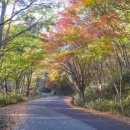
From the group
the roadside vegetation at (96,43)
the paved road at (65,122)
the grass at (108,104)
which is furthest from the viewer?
the grass at (108,104)

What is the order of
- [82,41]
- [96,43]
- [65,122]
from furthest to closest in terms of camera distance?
1. [82,41]
2. [96,43]
3. [65,122]

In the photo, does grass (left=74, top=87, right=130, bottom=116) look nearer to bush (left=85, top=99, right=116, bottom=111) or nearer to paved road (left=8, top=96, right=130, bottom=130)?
bush (left=85, top=99, right=116, bottom=111)

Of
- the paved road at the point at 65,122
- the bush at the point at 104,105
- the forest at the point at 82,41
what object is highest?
the forest at the point at 82,41

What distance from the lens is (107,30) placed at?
19391 millimetres

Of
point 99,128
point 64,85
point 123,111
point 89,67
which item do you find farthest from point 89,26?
point 64,85

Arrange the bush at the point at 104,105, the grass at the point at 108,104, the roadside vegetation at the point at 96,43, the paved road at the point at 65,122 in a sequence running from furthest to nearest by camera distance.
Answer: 1. the bush at the point at 104,105
2. the grass at the point at 108,104
3. the roadside vegetation at the point at 96,43
4. the paved road at the point at 65,122

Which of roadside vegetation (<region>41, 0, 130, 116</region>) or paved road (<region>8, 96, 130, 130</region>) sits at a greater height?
roadside vegetation (<region>41, 0, 130, 116</region>)

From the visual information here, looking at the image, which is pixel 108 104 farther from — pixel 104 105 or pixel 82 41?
pixel 82 41

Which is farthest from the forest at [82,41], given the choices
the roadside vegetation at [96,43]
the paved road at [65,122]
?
the paved road at [65,122]

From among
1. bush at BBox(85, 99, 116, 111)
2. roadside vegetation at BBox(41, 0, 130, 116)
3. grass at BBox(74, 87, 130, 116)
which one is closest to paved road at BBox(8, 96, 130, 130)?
grass at BBox(74, 87, 130, 116)

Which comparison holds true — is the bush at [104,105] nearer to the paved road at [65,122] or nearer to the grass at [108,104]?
the grass at [108,104]

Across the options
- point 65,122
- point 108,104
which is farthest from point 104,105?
point 65,122

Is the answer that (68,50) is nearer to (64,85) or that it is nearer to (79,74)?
(79,74)

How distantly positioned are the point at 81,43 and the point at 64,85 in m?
52.9
